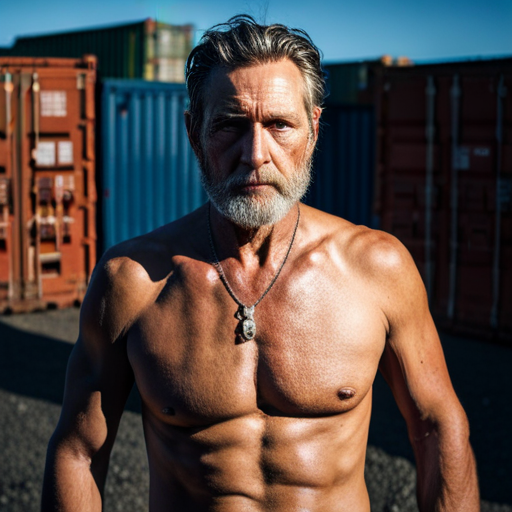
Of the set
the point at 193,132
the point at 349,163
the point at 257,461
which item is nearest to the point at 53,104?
the point at 349,163

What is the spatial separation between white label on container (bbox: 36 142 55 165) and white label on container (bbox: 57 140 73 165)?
0.27ft

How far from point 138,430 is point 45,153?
4.60m

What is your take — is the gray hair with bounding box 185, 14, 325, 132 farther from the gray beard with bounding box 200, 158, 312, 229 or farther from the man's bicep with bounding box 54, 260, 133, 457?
the man's bicep with bounding box 54, 260, 133, 457

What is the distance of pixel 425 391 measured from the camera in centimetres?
225

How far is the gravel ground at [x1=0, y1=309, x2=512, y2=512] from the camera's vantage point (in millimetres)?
4781

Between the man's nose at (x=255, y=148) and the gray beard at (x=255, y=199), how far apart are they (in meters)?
0.03

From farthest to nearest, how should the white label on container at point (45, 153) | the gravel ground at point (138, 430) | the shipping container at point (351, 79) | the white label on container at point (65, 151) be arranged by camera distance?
the shipping container at point (351, 79), the white label on container at point (65, 151), the white label on container at point (45, 153), the gravel ground at point (138, 430)

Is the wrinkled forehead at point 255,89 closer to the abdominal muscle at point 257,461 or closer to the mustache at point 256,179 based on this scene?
the mustache at point 256,179

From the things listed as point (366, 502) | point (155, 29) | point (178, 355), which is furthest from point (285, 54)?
point (155, 29)

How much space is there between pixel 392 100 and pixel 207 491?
7.16 meters

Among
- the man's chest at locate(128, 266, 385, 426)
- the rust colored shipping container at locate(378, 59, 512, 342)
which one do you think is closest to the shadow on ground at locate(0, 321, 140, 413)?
the rust colored shipping container at locate(378, 59, 512, 342)

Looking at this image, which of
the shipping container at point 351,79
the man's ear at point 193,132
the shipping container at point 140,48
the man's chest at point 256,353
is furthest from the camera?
the shipping container at point 140,48

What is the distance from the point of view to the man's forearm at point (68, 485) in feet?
7.33

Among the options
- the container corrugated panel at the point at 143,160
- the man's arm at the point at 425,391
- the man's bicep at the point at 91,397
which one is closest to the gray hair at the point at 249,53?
the man's arm at the point at 425,391
